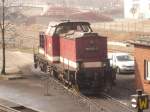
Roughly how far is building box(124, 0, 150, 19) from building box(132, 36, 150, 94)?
299 ft

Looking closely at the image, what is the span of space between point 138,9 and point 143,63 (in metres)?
98.1

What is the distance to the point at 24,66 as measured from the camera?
3772cm

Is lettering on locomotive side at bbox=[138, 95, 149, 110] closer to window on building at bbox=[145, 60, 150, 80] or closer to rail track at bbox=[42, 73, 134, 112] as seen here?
rail track at bbox=[42, 73, 134, 112]

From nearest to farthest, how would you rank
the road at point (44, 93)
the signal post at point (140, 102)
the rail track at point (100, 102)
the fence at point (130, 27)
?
the signal post at point (140, 102) < the rail track at point (100, 102) < the road at point (44, 93) < the fence at point (130, 27)

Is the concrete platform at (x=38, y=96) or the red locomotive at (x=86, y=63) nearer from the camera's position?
the concrete platform at (x=38, y=96)

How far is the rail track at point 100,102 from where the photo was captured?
20.3 meters

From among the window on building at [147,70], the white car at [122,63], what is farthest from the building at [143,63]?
the white car at [122,63]

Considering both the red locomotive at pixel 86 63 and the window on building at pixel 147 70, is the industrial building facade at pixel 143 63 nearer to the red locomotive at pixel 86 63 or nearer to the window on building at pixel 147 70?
the window on building at pixel 147 70

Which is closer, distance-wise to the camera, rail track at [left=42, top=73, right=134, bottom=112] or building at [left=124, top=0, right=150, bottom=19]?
rail track at [left=42, top=73, right=134, bottom=112]

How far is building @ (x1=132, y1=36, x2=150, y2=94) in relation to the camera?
2338cm

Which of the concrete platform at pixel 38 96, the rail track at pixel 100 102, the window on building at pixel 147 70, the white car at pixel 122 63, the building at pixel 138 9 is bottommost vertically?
the concrete platform at pixel 38 96

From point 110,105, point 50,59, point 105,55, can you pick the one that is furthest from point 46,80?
point 110,105

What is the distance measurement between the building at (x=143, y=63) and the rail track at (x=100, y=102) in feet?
6.14

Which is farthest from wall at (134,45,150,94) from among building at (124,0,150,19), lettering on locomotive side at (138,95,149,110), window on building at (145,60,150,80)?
building at (124,0,150,19)
